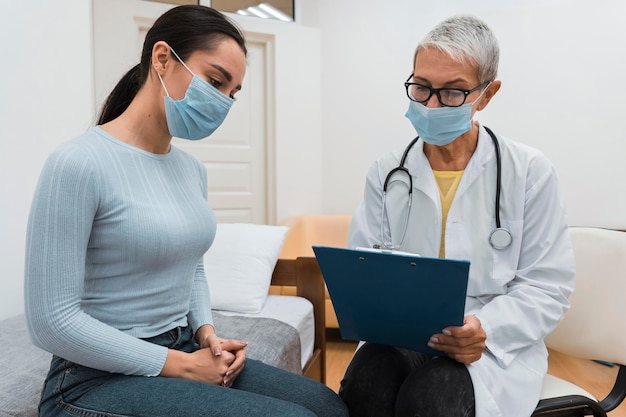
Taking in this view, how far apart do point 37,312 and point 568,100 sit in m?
3.27

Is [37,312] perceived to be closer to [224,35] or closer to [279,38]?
[224,35]

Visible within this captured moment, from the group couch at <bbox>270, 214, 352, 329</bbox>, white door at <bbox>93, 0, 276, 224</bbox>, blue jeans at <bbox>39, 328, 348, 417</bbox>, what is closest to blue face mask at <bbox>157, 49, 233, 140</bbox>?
blue jeans at <bbox>39, 328, 348, 417</bbox>

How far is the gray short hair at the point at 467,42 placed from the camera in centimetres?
123

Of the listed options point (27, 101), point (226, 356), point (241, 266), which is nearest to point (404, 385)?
point (226, 356)

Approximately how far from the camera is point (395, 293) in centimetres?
98

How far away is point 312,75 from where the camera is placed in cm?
362

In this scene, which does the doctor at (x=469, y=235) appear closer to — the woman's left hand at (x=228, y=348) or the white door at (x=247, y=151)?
the woman's left hand at (x=228, y=348)

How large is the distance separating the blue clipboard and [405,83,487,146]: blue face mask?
0.50 meters

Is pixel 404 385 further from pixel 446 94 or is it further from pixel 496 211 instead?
pixel 446 94

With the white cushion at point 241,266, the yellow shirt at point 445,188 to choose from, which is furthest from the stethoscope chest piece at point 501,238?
the white cushion at point 241,266

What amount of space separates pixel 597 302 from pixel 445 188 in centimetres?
49

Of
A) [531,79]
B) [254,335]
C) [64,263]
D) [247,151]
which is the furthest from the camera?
[247,151]

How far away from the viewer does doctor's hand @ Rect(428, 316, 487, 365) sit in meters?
1.03

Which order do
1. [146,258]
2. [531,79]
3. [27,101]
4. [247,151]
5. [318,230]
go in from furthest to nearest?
1. [247,151]
2. [318,230]
3. [531,79]
4. [27,101]
5. [146,258]
